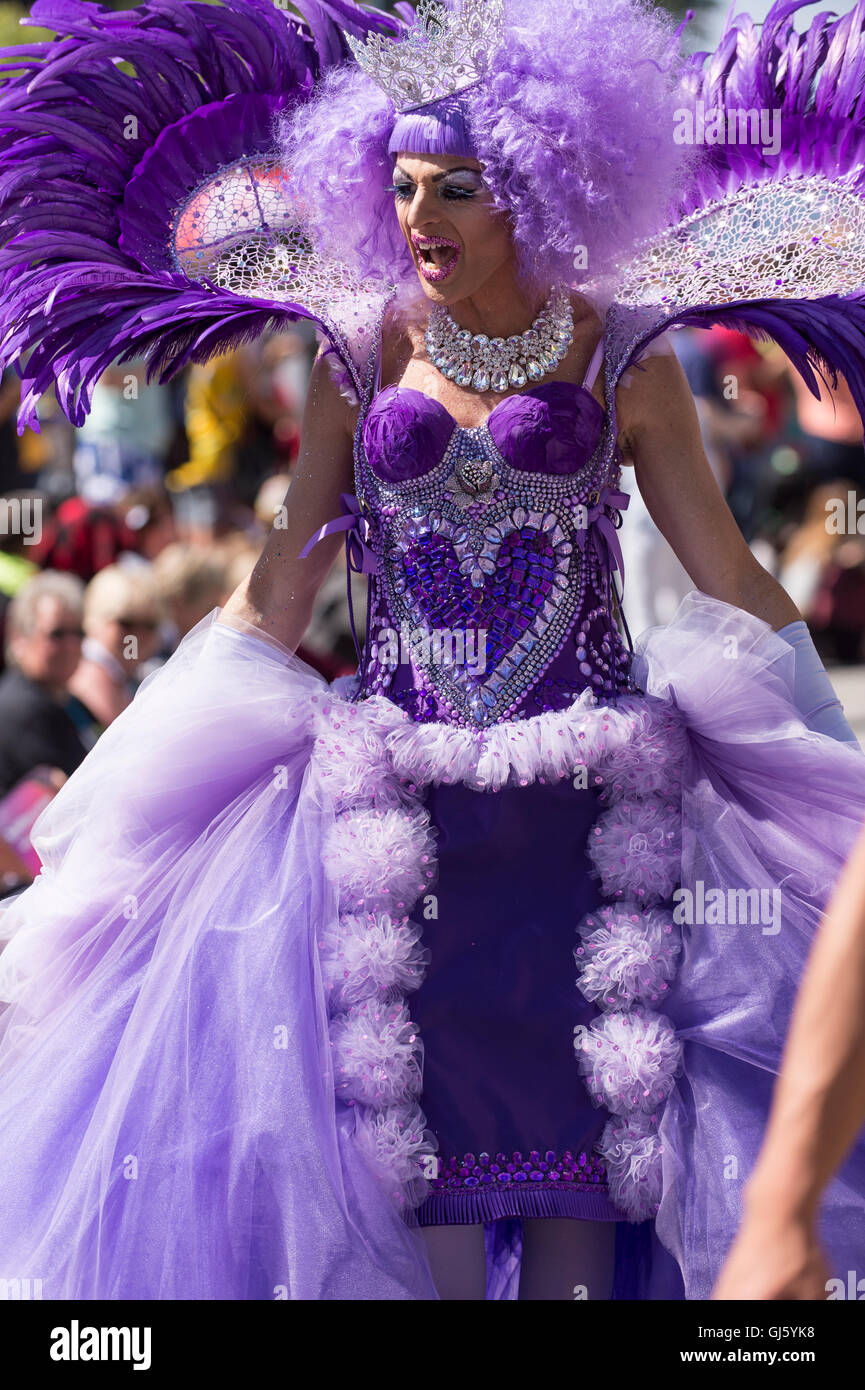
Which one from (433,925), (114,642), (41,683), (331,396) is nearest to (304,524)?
(331,396)

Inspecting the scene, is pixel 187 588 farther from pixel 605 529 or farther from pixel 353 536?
pixel 605 529

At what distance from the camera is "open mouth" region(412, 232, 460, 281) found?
9.37 ft

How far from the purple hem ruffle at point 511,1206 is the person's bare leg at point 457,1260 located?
0.05 ft

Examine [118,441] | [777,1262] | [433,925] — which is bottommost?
[777,1262]

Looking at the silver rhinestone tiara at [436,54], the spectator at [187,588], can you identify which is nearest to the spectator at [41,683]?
the spectator at [187,588]

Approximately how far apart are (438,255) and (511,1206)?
4.84ft

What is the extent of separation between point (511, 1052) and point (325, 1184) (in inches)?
14.0

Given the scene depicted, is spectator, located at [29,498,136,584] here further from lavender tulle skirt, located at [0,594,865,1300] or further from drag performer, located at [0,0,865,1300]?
lavender tulle skirt, located at [0,594,865,1300]

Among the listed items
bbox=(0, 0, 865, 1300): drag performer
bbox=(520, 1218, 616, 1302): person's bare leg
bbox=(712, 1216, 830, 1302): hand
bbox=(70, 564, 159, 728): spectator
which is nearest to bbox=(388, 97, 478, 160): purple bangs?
bbox=(0, 0, 865, 1300): drag performer

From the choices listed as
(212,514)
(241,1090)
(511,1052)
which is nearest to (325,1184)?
(241,1090)

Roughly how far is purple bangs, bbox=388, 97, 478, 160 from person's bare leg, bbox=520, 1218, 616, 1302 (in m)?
1.66

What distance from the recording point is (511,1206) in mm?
2645

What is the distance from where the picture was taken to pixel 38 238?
299cm

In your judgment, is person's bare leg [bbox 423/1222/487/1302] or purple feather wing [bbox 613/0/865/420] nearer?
person's bare leg [bbox 423/1222/487/1302]
